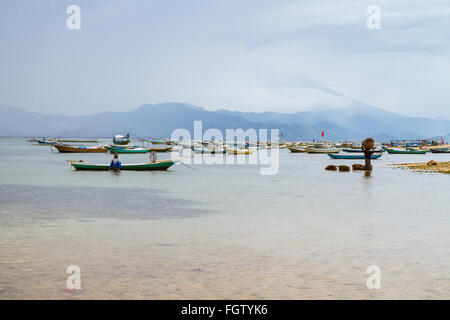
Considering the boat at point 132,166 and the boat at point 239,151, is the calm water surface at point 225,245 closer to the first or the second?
the boat at point 132,166

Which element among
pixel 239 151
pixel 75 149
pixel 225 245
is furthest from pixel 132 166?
pixel 75 149

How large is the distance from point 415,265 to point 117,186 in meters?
23.1

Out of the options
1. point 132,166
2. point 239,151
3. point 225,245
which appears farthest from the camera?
point 239,151

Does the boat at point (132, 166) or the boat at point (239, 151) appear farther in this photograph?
the boat at point (239, 151)

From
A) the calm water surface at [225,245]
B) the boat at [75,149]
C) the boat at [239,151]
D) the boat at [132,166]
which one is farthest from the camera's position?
the boat at [239,151]

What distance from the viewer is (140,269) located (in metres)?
10.0

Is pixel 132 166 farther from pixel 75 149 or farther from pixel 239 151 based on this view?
pixel 75 149

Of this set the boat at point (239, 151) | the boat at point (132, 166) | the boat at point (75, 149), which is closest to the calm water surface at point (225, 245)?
the boat at point (132, 166)

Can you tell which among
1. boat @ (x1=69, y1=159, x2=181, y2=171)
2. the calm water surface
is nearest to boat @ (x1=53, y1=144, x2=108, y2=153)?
boat @ (x1=69, y1=159, x2=181, y2=171)

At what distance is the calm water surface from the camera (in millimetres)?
8781

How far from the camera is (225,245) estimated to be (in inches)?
501

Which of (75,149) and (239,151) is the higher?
(75,149)

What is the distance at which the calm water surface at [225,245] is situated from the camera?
346 inches
